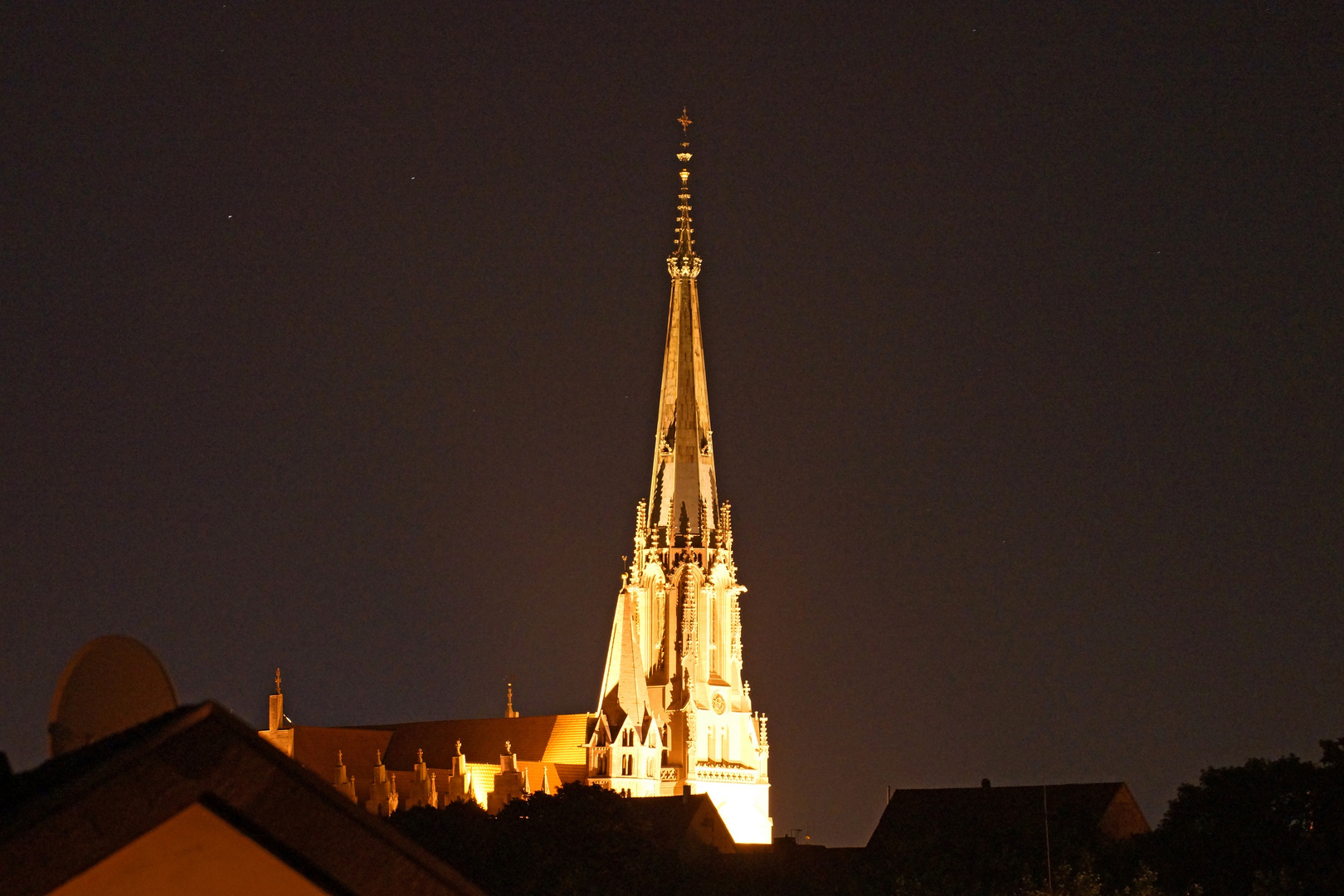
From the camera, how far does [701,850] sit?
8850cm

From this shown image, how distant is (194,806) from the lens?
27.1ft

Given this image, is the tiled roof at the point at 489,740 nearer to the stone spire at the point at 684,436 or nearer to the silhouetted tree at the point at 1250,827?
the stone spire at the point at 684,436

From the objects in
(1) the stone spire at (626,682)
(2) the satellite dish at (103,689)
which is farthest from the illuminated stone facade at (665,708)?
(2) the satellite dish at (103,689)

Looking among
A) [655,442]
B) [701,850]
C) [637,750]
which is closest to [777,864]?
[701,850]

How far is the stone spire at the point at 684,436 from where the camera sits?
12456 centimetres

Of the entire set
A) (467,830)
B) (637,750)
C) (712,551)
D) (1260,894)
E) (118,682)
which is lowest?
(118,682)

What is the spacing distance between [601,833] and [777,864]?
11.5 m

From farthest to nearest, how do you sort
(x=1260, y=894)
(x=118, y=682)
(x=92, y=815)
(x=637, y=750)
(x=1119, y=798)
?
(x=637, y=750) → (x=1119, y=798) → (x=1260, y=894) → (x=118, y=682) → (x=92, y=815)

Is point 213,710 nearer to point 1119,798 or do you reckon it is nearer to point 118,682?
point 118,682

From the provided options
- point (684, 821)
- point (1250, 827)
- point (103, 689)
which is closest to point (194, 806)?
point (103, 689)

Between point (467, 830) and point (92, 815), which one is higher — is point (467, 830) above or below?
above

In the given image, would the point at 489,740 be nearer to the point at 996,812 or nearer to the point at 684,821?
the point at 684,821

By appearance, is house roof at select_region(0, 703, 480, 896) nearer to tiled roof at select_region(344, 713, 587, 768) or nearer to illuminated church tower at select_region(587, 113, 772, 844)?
illuminated church tower at select_region(587, 113, 772, 844)

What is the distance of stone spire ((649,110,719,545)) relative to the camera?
12456 cm
